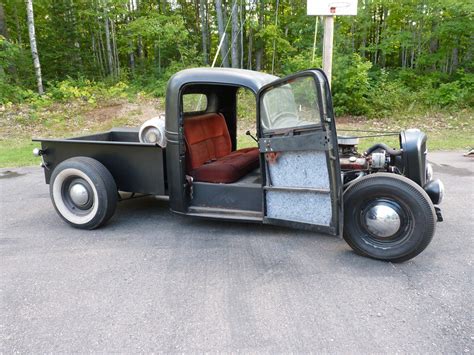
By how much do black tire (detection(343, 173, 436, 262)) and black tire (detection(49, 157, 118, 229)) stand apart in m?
2.41

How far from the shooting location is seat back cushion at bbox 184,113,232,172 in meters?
4.04

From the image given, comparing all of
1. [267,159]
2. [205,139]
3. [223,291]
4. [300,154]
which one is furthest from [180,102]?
[223,291]

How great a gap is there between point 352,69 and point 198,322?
11.2 metres

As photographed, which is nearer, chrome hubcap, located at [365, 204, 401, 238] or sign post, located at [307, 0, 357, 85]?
chrome hubcap, located at [365, 204, 401, 238]

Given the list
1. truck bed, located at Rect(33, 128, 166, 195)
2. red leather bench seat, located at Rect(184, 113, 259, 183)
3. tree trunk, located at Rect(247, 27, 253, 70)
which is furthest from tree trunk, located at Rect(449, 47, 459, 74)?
truck bed, located at Rect(33, 128, 166, 195)

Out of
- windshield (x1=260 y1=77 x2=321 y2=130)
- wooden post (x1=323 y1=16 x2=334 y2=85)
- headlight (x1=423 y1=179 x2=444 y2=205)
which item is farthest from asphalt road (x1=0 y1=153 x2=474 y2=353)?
wooden post (x1=323 y1=16 x2=334 y2=85)

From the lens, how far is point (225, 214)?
3.71 m

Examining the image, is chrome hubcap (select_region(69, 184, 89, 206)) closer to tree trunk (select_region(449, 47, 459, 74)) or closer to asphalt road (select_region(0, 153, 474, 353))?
asphalt road (select_region(0, 153, 474, 353))

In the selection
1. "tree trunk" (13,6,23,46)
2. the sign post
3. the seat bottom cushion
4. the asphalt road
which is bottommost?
the asphalt road

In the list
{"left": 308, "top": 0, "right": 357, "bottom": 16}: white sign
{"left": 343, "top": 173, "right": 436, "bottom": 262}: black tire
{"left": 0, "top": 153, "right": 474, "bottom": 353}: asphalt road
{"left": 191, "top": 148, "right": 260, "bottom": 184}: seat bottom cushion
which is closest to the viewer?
{"left": 0, "top": 153, "right": 474, "bottom": 353}: asphalt road

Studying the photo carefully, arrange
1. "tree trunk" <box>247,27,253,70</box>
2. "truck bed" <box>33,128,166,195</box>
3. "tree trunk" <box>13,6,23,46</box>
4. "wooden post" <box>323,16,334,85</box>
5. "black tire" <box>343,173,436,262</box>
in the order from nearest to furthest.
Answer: "black tire" <box>343,173,436,262</box> → "truck bed" <box>33,128,166,195</box> → "wooden post" <box>323,16,334,85</box> → "tree trunk" <box>247,27,253,70</box> → "tree trunk" <box>13,6,23,46</box>

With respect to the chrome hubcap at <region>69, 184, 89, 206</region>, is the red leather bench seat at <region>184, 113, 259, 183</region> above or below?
above

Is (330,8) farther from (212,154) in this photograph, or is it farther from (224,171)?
(224,171)

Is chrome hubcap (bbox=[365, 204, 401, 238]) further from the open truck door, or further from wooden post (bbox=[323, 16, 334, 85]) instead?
wooden post (bbox=[323, 16, 334, 85])
